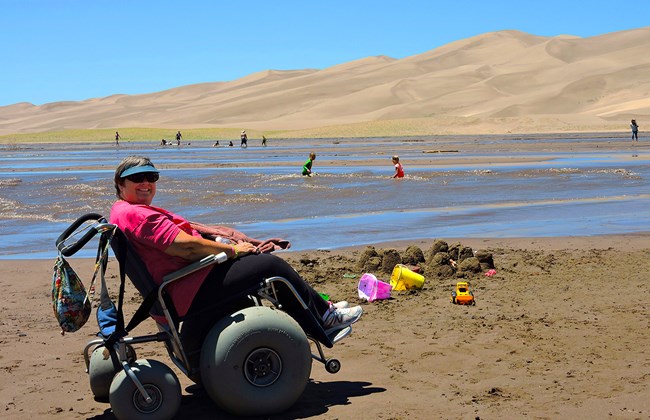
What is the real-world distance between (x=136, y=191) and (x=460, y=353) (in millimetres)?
2579

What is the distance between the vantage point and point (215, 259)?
17.7 feet

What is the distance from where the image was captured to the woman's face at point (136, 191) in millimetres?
5617

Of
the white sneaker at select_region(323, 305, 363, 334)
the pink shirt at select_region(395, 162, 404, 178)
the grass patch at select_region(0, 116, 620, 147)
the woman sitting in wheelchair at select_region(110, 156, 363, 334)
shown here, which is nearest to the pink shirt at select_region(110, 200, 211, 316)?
the woman sitting in wheelchair at select_region(110, 156, 363, 334)

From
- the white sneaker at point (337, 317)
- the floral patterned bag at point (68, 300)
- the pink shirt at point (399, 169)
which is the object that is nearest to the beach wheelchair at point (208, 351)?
the floral patterned bag at point (68, 300)

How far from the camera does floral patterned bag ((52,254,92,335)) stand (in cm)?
536

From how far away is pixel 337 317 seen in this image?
6.02 m

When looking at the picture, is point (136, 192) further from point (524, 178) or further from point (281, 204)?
point (524, 178)

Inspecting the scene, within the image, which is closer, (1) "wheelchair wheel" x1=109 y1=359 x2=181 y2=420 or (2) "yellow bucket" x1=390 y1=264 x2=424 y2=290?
(1) "wheelchair wheel" x1=109 y1=359 x2=181 y2=420

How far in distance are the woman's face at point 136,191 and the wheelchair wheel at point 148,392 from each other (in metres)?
1.00

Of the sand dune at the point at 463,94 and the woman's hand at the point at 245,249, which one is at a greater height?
the sand dune at the point at 463,94

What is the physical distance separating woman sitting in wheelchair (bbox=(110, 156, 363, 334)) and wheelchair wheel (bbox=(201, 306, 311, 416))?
21 cm

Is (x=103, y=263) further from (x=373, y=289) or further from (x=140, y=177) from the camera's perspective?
(x=373, y=289)

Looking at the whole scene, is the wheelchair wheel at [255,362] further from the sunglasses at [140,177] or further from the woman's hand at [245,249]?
the sunglasses at [140,177]

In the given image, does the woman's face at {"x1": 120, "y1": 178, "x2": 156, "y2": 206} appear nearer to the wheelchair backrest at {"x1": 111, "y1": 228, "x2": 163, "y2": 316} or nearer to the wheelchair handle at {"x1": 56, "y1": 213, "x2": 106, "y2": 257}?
the wheelchair handle at {"x1": 56, "y1": 213, "x2": 106, "y2": 257}
